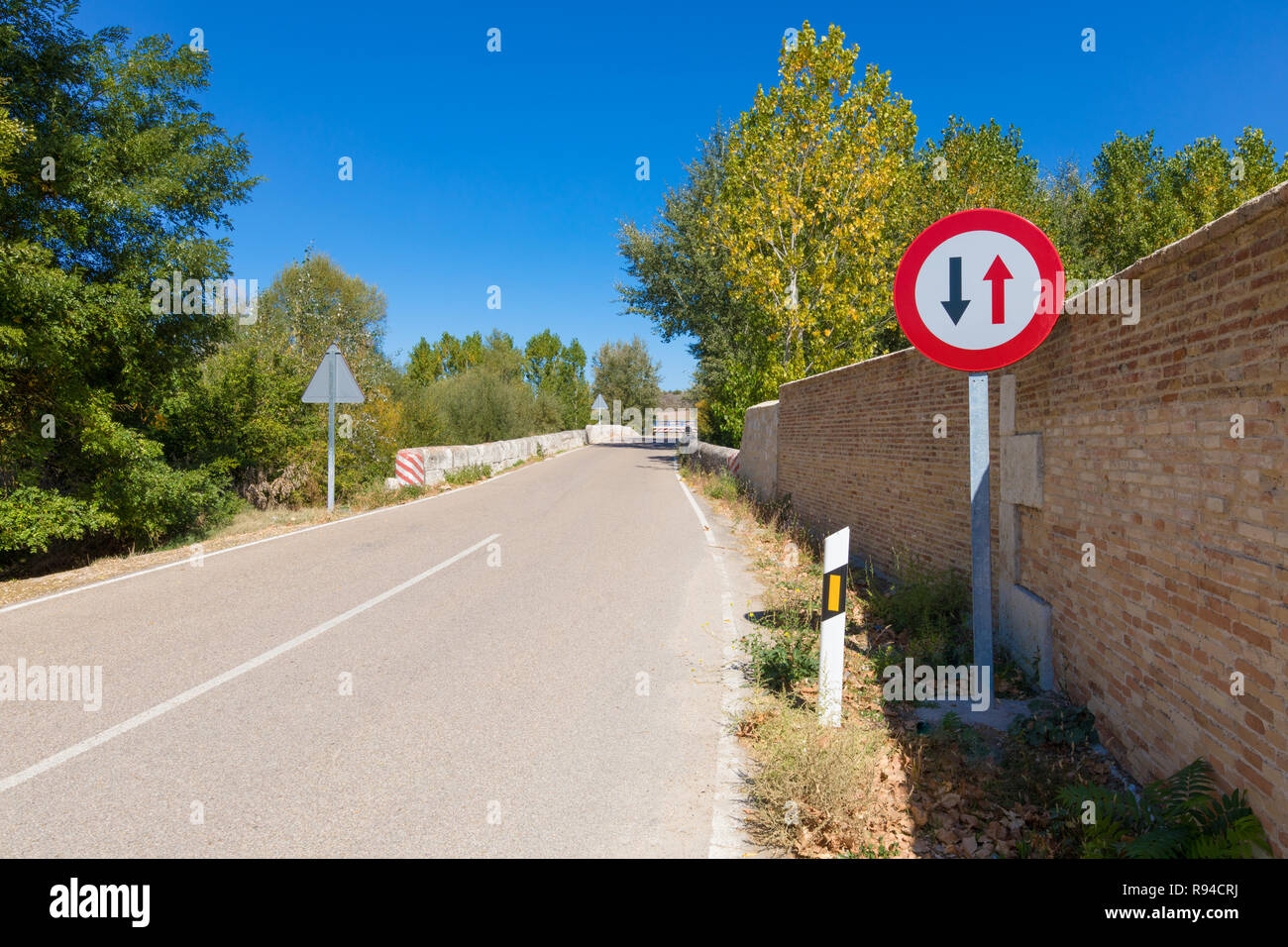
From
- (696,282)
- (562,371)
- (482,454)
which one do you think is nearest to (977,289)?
(482,454)

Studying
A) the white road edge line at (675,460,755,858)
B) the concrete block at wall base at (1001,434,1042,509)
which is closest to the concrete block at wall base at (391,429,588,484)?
the white road edge line at (675,460,755,858)

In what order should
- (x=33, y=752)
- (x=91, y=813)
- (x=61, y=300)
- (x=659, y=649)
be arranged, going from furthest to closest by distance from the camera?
(x=61, y=300), (x=659, y=649), (x=33, y=752), (x=91, y=813)

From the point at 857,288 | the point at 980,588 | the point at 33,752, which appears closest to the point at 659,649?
the point at 980,588

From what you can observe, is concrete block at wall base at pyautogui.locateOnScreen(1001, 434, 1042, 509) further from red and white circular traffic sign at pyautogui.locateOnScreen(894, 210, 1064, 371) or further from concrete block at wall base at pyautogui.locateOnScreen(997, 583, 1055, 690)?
red and white circular traffic sign at pyautogui.locateOnScreen(894, 210, 1064, 371)

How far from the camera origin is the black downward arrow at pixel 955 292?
420 centimetres

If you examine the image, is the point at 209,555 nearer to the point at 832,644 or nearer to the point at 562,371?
the point at 832,644

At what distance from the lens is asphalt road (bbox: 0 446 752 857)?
3.13 m

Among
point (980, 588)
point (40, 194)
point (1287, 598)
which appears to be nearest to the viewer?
point (1287, 598)

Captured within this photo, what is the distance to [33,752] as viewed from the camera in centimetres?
382

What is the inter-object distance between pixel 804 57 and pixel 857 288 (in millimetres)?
6043

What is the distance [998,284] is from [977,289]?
11cm

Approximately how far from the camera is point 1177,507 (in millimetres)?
3254
